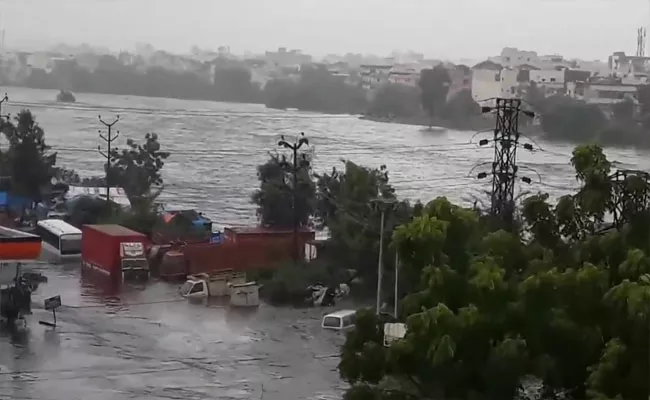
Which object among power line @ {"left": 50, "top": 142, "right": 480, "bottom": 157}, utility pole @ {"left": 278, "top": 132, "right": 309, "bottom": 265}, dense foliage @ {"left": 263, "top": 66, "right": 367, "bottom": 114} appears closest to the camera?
utility pole @ {"left": 278, "top": 132, "right": 309, "bottom": 265}

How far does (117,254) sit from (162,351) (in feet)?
4.87

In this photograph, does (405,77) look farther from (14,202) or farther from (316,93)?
(14,202)

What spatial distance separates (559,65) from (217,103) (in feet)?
21.7

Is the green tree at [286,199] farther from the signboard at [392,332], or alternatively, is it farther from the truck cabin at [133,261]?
the signboard at [392,332]

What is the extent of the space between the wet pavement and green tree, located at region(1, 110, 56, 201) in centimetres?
231

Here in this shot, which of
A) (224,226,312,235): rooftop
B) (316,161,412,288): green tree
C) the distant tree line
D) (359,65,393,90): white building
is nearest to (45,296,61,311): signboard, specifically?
(316,161,412,288): green tree

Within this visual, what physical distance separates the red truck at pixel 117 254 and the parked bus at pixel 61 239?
1.02 feet

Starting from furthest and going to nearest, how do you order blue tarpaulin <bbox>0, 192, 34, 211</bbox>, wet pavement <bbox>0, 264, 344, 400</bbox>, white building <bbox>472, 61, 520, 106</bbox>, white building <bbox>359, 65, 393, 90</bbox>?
1. white building <bbox>359, 65, 393, 90</bbox>
2. blue tarpaulin <bbox>0, 192, 34, 211</bbox>
3. white building <bbox>472, 61, 520, 106</bbox>
4. wet pavement <bbox>0, 264, 344, 400</bbox>

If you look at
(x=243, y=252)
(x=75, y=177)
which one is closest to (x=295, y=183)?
(x=243, y=252)

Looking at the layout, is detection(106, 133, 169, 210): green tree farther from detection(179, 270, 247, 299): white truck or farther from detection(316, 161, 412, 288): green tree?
detection(179, 270, 247, 299): white truck

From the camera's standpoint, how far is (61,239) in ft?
18.7

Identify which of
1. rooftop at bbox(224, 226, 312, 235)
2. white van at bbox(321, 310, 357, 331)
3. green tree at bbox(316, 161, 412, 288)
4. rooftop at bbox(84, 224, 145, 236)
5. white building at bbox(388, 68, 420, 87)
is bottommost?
white van at bbox(321, 310, 357, 331)

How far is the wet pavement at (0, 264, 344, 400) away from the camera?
10.6ft

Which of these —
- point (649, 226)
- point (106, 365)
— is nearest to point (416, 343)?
point (649, 226)
